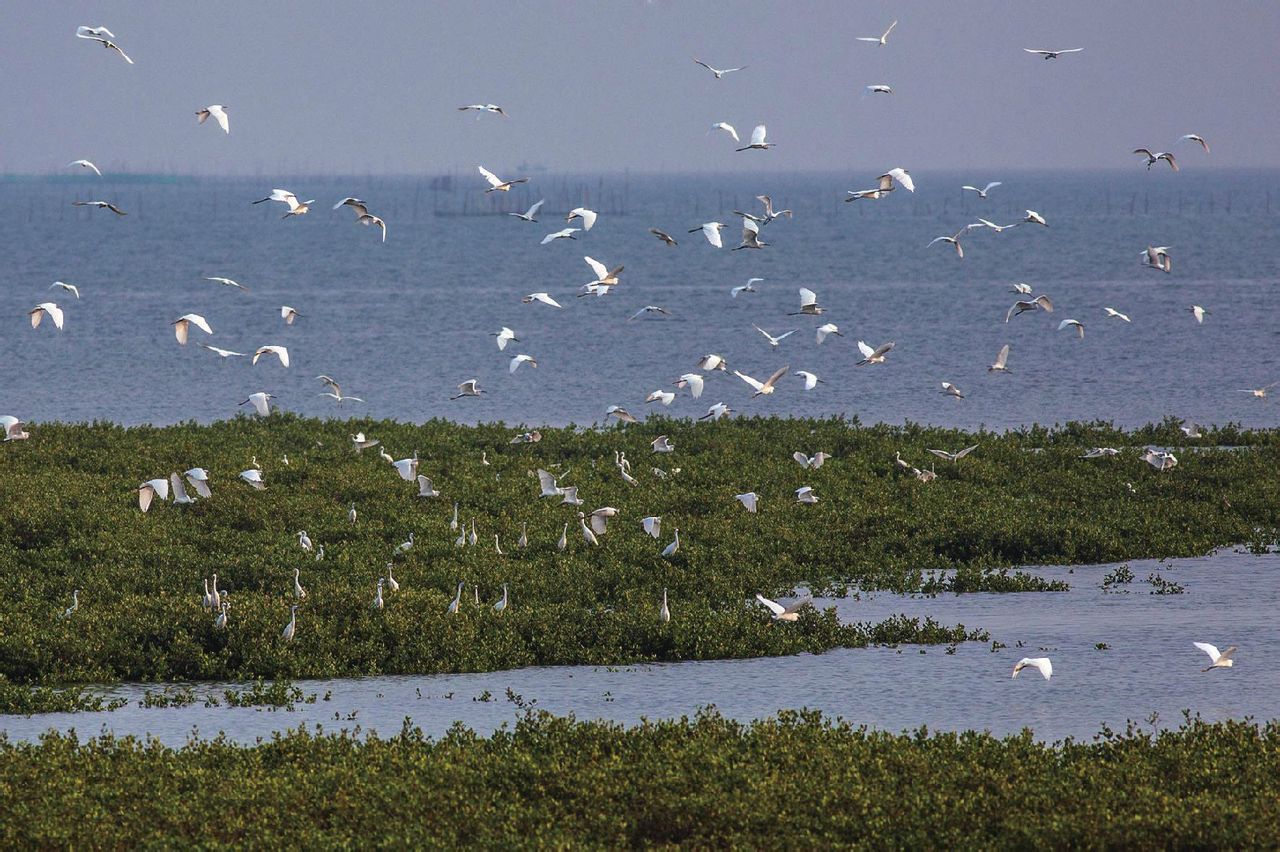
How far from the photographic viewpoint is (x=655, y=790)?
1333 cm

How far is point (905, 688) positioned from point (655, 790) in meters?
6.29

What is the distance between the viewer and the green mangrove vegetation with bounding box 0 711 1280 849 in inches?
488

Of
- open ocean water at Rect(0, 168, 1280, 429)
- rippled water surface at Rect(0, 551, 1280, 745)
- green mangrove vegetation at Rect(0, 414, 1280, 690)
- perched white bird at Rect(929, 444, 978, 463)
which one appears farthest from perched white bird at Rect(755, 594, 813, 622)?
open ocean water at Rect(0, 168, 1280, 429)

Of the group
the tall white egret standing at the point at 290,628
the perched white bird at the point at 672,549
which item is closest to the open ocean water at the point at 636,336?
the perched white bird at the point at 672,549

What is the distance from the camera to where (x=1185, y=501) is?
1119 inches

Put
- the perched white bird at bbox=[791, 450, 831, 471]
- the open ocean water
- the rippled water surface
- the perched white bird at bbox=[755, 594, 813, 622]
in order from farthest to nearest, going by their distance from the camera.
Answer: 1. the open ocean water
2. the perched white bird at bbox=[791, 450, 831, 471]
3. the perched white bird at bbox=[755, 594, 813, 622]
4. the rippled water surface

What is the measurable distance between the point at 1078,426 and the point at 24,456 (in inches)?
939

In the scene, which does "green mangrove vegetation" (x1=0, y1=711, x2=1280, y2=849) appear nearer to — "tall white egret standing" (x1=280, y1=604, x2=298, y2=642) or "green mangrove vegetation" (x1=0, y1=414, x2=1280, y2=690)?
"tall white egret standing" (x1=280, y1=604, x2=298, y2=642)

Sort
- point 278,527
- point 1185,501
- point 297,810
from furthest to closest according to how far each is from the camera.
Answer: point 1185,501
point 278,527
point 297,810

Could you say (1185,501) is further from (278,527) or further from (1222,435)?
(278,527)

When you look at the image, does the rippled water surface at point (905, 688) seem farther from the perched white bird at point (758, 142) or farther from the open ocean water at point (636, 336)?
the open ocean water at point (636, 336)

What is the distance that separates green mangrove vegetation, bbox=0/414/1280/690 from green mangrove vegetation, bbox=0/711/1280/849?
4127mm

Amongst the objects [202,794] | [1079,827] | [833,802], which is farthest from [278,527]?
[1079,827]

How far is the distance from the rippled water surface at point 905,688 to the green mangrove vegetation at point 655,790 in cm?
202
